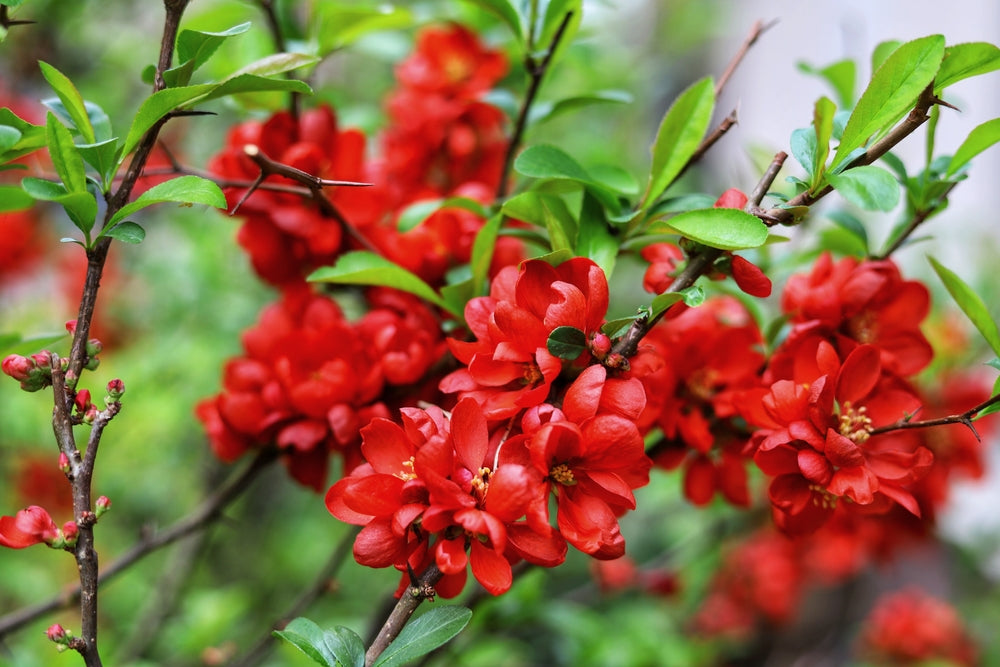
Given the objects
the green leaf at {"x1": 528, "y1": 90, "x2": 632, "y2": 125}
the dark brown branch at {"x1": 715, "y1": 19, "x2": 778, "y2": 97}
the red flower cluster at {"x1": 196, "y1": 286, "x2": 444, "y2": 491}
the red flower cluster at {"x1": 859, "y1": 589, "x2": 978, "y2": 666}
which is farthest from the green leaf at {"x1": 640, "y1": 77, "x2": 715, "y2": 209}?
the red flower cluster at {"x1": 859, "y1": 589, "x2": 978, "y2": 666}

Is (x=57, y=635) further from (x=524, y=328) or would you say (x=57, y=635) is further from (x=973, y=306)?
(x=973, y=306)

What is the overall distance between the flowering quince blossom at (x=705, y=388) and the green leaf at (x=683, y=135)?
0.11 meters

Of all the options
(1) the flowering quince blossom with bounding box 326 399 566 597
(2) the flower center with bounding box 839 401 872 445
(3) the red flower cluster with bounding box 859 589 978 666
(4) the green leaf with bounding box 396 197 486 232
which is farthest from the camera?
(3) the red flower cluster with bounding box 859 589 978 666

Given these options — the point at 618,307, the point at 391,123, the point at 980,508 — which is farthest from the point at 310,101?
the point at 980,508

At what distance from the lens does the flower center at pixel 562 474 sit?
0.50m

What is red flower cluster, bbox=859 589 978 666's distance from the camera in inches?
60.9

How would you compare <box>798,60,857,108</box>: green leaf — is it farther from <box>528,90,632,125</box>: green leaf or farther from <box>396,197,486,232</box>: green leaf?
<box>396,197,486,232</box>: green leaf

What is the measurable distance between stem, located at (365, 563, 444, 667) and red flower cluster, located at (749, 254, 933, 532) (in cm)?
23

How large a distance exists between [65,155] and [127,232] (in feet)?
0.21

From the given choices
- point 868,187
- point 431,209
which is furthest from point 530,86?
point 868,187

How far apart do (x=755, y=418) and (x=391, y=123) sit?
68 cm

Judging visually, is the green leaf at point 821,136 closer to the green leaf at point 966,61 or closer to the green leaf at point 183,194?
the green leaf at point 966,61

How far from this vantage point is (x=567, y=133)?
6.15 ft

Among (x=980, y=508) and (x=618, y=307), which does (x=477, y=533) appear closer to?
(x=618, y=307)
